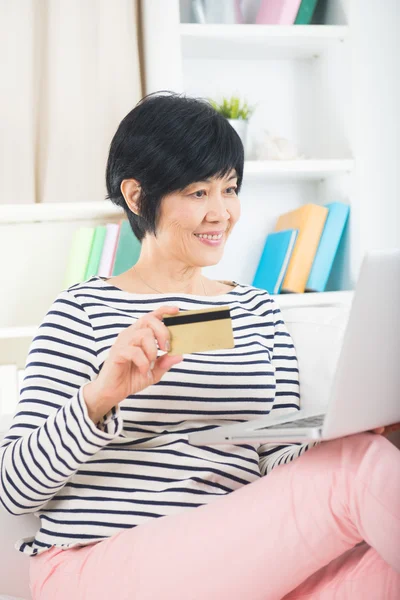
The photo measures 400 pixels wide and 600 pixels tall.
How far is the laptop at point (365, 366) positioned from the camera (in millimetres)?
751

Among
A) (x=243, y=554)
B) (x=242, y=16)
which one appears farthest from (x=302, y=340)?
(x=242, y=16)

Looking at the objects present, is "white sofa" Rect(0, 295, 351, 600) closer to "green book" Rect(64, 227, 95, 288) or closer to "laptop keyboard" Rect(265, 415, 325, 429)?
"laptop keyboard" Rect(265, 415, 325, 429)

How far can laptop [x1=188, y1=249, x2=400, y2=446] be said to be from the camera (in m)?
0.75

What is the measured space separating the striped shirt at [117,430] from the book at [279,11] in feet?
3.80

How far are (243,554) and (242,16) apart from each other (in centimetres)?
171

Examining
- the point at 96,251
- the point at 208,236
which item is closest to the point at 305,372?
the point at 208,236

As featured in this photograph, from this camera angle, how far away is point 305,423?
2.79ft

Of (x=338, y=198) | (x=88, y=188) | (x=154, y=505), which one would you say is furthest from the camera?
(x=338, y=198)

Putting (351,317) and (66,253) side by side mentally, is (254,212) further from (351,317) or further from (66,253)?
(351,317)

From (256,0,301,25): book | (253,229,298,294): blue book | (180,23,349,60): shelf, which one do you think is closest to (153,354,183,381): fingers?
(253,229,298,294): blue book

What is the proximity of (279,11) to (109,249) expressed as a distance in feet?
2.77

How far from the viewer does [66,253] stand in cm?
213

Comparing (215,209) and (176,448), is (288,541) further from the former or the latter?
(215,209)

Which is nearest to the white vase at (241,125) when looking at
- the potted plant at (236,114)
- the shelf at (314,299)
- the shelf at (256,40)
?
the potted plant at (236,114)
